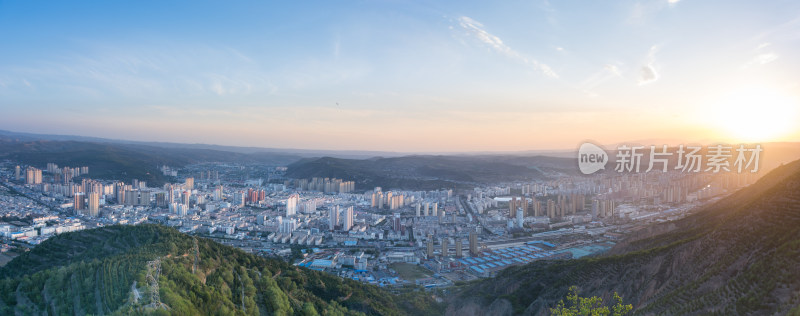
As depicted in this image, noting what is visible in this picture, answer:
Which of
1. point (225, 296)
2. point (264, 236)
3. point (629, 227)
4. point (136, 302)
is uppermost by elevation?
point (136, 302)

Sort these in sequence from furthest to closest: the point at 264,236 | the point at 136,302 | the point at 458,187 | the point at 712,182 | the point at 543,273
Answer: the point at 458,187 < the point at 712,182 < the point at 264,236 < the point at 543,273 < the point at 136,302

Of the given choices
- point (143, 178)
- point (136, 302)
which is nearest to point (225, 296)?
point (136, 302)

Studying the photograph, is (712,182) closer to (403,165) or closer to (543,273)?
(543,273)

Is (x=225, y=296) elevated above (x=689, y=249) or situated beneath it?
situated beneath

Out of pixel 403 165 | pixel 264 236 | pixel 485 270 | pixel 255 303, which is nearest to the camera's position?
pixel 255 303

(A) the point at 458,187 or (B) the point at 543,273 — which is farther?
(A) the point at 458,187

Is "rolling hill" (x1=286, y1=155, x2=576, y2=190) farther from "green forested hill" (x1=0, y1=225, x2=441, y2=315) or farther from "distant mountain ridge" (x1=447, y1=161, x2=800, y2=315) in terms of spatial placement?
"green forested hill" (x1=0, y1=225, x2=441, y2=315)
